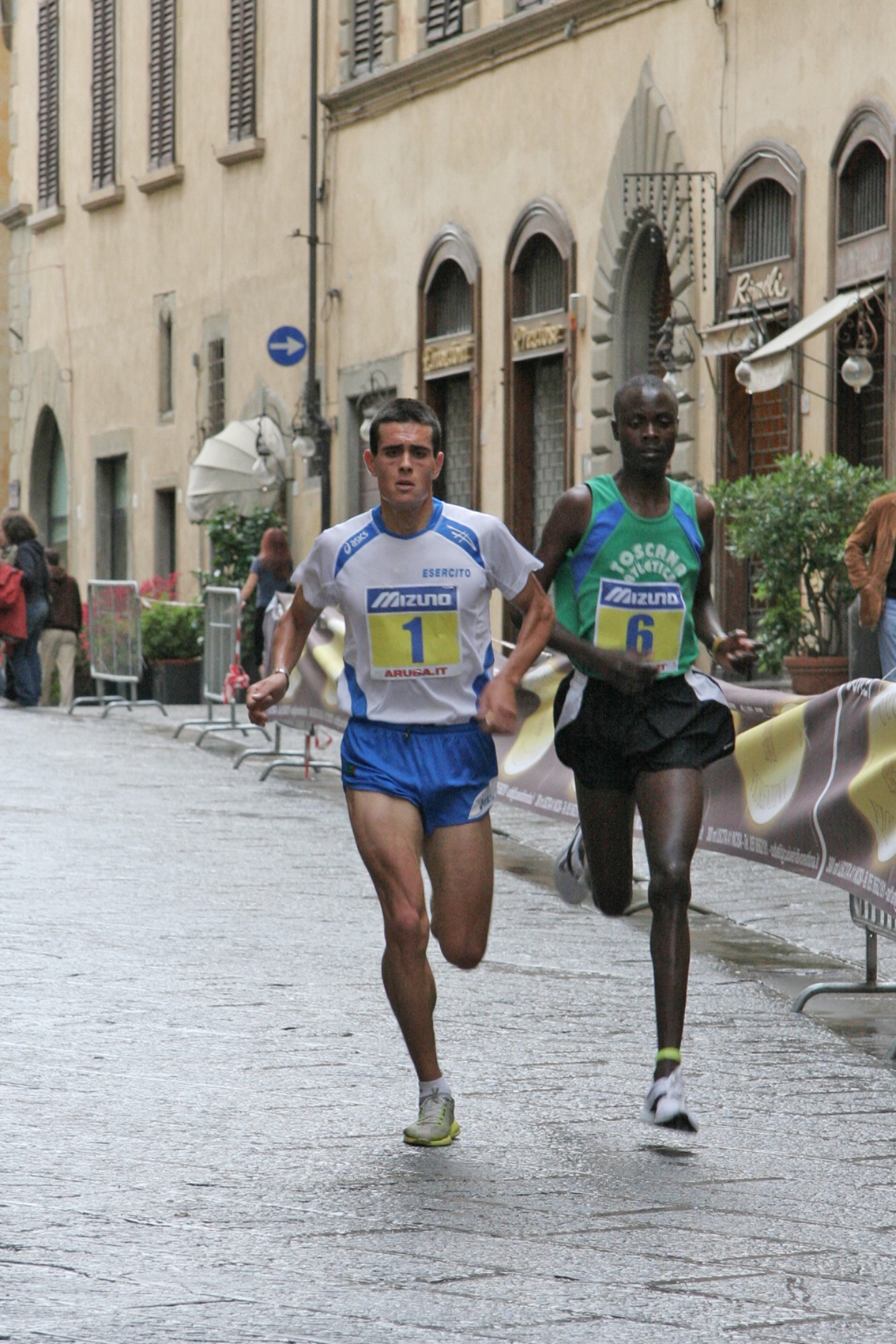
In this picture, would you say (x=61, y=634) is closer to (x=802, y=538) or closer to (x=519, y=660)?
(x=802, y=538)

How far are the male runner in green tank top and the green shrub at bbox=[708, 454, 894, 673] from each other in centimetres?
988

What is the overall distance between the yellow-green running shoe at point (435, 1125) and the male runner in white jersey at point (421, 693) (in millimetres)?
17

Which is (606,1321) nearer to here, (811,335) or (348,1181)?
(348,1181)

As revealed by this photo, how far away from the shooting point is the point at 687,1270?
15.4 feet

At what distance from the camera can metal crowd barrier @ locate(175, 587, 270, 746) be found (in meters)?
18.4

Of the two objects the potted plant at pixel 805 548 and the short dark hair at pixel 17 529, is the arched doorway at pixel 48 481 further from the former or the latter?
the potted plant at pixel 805 548

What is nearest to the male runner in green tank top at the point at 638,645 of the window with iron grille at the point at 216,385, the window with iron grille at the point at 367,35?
the window with iron grille at the point at 367,35

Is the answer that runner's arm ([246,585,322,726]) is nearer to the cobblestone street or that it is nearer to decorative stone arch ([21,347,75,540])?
the cobblestone street

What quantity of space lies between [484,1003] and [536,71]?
16604 millimetres

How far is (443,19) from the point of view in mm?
25328

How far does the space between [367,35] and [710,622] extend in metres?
21.5

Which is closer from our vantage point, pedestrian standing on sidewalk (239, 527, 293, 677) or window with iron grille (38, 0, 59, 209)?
pedestrian standing on sidewalk (239, 527, 293, 677)

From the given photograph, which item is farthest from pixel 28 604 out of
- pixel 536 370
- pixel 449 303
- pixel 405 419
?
pixel 405 419

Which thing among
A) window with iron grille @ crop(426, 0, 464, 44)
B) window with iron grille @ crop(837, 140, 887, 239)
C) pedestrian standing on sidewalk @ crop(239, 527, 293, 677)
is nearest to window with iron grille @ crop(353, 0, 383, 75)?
window with iron grille @ crop(426, 0, 464, 44)
